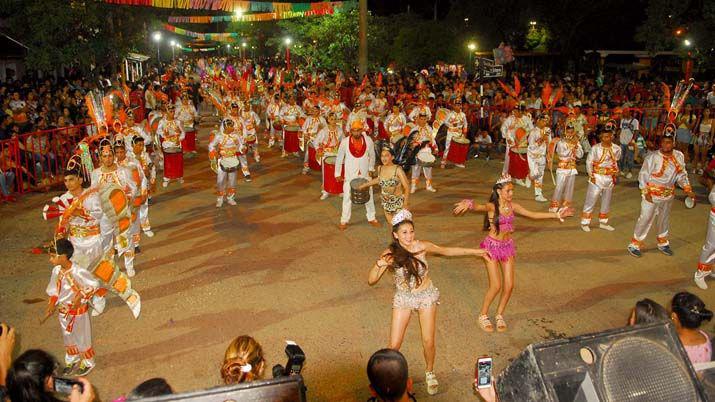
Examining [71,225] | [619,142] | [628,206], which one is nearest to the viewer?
[71,225]

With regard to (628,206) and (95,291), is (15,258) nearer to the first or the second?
(95,291)

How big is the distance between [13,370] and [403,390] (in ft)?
6.82

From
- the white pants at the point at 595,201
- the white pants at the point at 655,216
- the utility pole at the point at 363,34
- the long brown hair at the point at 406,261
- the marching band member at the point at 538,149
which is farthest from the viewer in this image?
the utility pole at the point at 363,34

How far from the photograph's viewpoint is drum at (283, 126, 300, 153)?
15094mm

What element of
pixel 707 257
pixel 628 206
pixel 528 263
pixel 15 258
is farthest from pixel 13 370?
pixel 628 206

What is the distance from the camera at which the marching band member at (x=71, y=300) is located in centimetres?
493

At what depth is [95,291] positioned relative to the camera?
16.9ft

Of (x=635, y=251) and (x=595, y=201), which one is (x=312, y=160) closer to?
(x=595, y=201)

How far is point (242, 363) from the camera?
326cm

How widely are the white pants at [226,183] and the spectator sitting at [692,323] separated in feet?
26.4

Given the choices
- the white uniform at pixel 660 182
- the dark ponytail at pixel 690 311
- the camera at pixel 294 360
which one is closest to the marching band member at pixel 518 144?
the white uniform at pixel 660 182

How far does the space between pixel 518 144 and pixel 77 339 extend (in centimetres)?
895

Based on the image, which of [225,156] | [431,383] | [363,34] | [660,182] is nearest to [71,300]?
[431,383]

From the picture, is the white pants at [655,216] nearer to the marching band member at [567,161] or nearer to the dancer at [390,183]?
the marching band member at [567,161]
